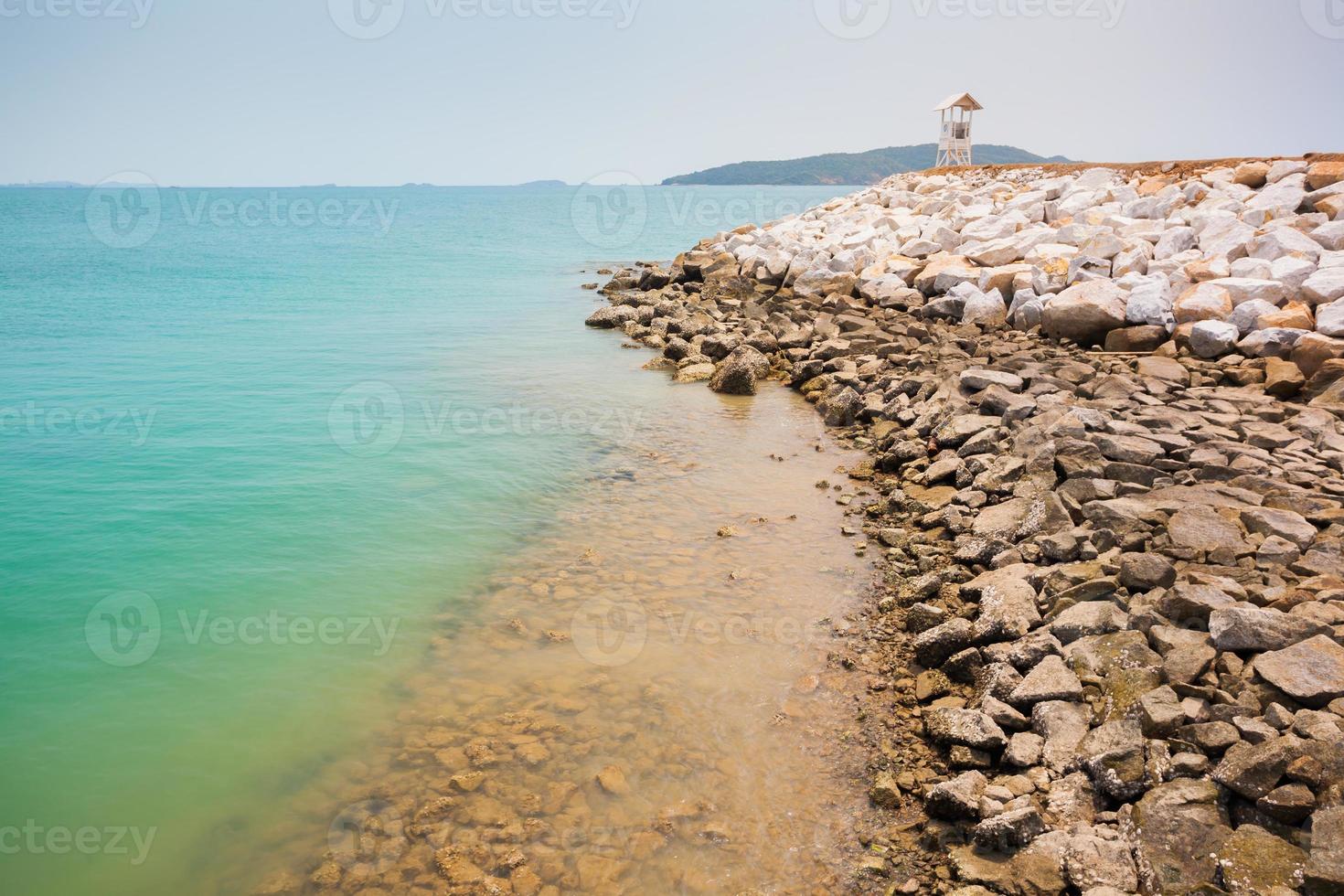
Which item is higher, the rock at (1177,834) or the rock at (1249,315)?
the rock at (1249,315)

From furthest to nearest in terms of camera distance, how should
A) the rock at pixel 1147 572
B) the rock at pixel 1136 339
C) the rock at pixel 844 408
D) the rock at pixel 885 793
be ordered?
the rock at pixel 844 408 → the rock at pixel 1136 339 → the rock at pixel 1147 572 → the rock at pixel 885 793

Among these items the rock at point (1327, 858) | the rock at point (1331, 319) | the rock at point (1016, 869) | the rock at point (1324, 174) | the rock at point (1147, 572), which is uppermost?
the rock at point (1324, 174)

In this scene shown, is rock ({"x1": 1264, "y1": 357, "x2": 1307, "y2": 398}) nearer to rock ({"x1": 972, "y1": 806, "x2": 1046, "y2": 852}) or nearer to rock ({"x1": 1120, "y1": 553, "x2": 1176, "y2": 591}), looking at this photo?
rock ({"x1": 1120, "y1": 553, "x2": 1176, "y2": 591})

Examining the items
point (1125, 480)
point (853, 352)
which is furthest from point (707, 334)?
point (1125, 480)

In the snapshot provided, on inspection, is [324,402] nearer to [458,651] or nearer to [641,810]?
[458,651]

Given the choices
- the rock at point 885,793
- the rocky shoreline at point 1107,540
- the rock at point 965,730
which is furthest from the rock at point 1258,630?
the rock at point 885,793

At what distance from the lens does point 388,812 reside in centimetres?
526

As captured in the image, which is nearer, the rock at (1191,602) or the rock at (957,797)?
the rock at (957,797)

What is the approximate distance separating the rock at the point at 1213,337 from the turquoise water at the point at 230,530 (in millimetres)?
9403

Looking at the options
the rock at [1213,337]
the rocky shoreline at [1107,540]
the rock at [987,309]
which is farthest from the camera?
the rock at [987,309]

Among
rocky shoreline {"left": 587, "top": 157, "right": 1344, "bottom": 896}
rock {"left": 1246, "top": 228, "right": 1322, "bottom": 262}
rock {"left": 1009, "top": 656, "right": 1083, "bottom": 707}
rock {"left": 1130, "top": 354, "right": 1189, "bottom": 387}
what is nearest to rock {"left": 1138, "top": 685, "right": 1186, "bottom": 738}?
rocky shoreline {"left": 587, "top": 157, "right": 1344, "bottom": 896}

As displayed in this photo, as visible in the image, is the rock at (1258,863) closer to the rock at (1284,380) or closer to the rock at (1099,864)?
the rock at (1099,864)

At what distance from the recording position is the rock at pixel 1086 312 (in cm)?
1323

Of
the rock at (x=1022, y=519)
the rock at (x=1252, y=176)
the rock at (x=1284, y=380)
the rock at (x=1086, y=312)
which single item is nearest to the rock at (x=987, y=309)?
the rock at (x=1086, y=312)
